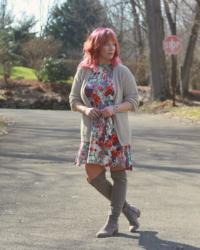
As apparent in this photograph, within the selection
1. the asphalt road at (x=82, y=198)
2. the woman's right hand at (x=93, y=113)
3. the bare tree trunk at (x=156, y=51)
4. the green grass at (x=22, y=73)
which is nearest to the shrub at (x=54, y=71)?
the green grass at (x=22, y=73)

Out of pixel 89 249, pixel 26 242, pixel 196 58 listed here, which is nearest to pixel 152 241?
pixel 89 249

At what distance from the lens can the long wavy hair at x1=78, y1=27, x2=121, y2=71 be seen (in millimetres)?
5832

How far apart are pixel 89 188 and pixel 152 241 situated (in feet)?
9.19

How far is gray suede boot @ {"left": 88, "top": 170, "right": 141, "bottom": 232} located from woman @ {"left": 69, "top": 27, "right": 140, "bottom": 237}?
0.01 m

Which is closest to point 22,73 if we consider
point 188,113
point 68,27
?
point 68,27

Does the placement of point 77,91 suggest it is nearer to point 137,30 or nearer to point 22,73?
point 137,30

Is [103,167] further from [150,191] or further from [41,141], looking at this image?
[41,141]

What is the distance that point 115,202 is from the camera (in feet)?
19.6

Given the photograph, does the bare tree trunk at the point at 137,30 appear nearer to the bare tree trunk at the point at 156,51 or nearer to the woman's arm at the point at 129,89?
the bare tree trunk at the point at 156,51

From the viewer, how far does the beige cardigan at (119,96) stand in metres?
5.81

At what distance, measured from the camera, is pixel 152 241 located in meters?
5.85

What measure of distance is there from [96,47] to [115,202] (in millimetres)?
1351

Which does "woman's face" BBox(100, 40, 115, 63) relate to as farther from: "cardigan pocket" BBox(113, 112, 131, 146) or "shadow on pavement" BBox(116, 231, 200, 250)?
"shadow on pavement" BBox(116, 231, 200, 250)

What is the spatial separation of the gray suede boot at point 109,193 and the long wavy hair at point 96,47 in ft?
3.10
